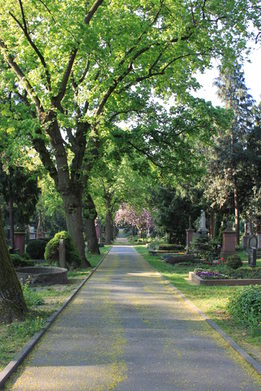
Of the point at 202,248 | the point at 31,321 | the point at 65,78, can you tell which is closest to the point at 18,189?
the point at 65,78

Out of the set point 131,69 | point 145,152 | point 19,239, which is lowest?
point 19,239

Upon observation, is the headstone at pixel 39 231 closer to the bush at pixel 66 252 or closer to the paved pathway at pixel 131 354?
the bush at pixel 66 252

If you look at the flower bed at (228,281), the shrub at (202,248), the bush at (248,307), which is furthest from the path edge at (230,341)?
the shrub at (202,248)

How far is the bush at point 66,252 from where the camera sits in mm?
19469

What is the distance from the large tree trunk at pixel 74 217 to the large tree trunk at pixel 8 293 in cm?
1231

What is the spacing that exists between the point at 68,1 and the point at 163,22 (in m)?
4.62

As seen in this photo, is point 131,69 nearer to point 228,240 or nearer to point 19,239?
point 19,239

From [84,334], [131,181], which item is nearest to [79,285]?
[84,334]

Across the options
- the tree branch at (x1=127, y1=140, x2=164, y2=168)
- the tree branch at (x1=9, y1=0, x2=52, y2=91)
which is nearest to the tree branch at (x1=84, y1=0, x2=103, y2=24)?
the tree branch at (x1=9, y1=0, x2=52, y2=91)

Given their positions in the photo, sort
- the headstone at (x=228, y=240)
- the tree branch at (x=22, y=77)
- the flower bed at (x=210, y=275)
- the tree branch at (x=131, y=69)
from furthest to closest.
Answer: the headstone at (x=228, y=240)
the tree branch at (x=22, y=77)
the tree branch at (x=131, y=69)
the flower bed at (x=210, y=275)

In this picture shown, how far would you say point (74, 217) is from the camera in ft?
69.2

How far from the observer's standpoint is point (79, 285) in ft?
47.4

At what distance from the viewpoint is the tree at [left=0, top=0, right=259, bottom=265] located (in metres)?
16.2

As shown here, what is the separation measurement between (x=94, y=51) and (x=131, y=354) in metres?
12.9
